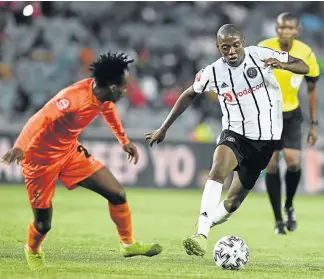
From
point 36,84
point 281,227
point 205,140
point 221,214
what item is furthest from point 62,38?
point 221,214

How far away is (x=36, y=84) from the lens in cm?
1894

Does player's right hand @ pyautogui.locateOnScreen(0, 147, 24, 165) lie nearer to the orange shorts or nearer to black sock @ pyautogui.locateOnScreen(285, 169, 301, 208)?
the orange shorts

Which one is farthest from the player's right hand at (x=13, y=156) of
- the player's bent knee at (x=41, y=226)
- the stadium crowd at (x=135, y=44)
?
the stadium crowd at (x=135, y=44)

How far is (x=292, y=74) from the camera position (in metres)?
10.2

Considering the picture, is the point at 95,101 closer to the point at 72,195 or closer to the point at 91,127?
the point at 72,195

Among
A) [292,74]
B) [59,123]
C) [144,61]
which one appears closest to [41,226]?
[59,123]

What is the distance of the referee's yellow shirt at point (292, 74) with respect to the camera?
393 inches

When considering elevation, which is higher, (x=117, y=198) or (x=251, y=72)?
(x=251, y=72)

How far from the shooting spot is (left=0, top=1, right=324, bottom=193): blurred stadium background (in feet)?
58.8

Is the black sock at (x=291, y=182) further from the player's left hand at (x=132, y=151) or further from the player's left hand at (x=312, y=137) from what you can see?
the player's left hand at (x=132, y=151)

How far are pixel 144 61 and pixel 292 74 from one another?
34.0ft

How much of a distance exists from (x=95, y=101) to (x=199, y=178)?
11.2 m

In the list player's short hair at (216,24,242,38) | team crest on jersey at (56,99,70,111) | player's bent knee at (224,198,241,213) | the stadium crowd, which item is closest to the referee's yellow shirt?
player's bent knee at (224,198,241,213)

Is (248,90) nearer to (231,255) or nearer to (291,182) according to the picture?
(231,255)
